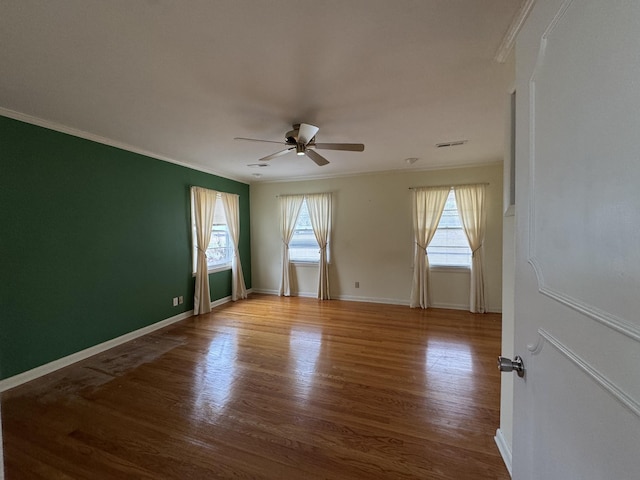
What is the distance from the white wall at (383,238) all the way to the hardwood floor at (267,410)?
1298 mm

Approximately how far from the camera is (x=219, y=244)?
16.4 ft

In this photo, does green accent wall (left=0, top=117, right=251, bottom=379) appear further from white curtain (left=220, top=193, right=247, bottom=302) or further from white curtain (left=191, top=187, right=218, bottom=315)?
white curtain (left=220, top=193, right=247, bottom=302)

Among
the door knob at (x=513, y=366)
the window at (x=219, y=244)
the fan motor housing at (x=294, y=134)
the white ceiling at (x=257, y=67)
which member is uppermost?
the white ceiling at (x=257, y=67)

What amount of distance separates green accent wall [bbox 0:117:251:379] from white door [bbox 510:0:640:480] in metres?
3.79

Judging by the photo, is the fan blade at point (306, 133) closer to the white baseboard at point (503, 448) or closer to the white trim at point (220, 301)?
the white baseboard at point (503, 448)

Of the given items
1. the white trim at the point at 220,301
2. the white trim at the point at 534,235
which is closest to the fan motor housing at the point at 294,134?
the white trim at the point at 534,235

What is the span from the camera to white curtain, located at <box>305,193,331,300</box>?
5244 millimetres

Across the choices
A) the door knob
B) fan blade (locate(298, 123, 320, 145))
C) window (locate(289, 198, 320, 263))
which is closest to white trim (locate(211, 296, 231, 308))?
window (locate(289, 198, 320, 263))

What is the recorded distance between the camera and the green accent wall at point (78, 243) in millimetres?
2432

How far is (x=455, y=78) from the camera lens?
6.40 feet

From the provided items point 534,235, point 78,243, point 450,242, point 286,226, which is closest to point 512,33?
point 534,235

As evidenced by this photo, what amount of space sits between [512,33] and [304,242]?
14.6 ft

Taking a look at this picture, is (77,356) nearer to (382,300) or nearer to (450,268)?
(382,300)

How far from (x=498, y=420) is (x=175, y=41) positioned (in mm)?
3280
